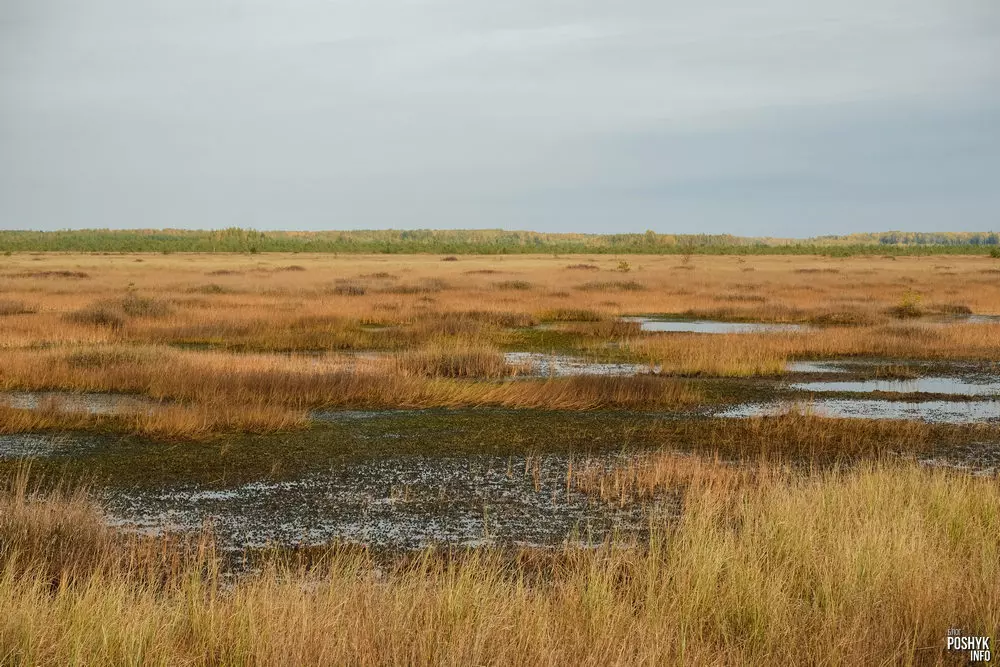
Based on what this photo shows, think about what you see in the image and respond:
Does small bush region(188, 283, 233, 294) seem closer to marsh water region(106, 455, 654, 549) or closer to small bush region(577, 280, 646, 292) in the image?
small bush region(577, 280, 646, 292)

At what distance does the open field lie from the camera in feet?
17.7

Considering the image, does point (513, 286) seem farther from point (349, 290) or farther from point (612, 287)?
point (349, 290)

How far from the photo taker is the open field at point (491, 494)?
5406mm

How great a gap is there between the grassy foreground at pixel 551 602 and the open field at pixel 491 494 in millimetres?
30

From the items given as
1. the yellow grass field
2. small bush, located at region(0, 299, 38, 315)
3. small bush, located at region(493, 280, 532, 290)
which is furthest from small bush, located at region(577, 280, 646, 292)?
small bush, located at region(0, 299, 38, 315)

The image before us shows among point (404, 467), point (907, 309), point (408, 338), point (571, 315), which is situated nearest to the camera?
point (404, 467)

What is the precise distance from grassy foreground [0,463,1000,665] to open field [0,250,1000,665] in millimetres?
30

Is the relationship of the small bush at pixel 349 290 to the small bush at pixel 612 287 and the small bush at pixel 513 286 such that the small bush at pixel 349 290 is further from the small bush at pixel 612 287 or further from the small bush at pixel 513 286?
the small bush at pixel 612 287

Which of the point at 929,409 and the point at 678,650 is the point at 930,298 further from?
the point at 678,650

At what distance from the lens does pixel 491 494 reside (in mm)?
10305

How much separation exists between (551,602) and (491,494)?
396cm

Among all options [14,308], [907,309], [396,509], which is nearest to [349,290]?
[14,308]

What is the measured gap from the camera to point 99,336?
23875mm

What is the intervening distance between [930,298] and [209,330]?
30.7m
